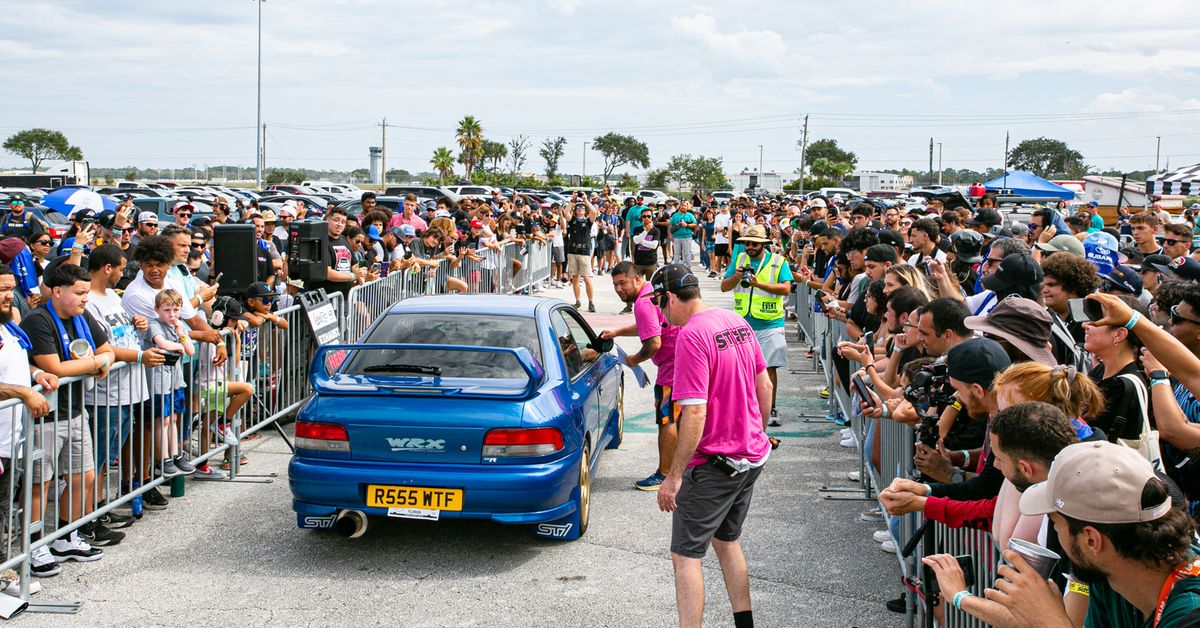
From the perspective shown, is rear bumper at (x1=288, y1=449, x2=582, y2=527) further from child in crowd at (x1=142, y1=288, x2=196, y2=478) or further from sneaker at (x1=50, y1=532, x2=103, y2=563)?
child in crowd at (x1=142, y1=288, x2=196, y2=478)

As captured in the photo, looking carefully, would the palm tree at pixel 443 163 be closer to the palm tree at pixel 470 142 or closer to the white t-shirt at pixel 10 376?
the palm tree at pixel 470 142

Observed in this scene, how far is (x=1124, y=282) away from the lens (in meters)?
6.79

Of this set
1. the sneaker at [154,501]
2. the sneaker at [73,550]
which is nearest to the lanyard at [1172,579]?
the sneaker at [73,550]

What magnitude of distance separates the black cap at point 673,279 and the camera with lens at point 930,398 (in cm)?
119

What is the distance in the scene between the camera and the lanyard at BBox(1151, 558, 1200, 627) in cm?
242

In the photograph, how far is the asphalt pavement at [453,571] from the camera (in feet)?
17.8

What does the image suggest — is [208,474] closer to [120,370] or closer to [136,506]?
[136,506]

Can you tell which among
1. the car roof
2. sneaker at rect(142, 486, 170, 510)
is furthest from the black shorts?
sneaker at rect(142, 486, 170, 510)

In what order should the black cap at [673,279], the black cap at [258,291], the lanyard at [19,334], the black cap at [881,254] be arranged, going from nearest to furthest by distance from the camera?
1. the black cap at [673,279]
2. the lanyard at [19,334]
3. the black cap at [881,254]
4. the black cap at [258,291]

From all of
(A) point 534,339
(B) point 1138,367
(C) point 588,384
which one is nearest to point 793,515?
(C) point 588,384

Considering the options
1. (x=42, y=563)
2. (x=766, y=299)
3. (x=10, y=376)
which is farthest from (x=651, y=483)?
(x=10, y=376)

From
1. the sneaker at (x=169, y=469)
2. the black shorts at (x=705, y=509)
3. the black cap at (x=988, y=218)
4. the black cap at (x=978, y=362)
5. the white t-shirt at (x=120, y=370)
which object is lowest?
the sneaker at (x=169, y=469)

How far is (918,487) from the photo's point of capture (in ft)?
12.9

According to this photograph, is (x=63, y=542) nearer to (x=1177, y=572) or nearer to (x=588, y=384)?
(x=588, y=384)
